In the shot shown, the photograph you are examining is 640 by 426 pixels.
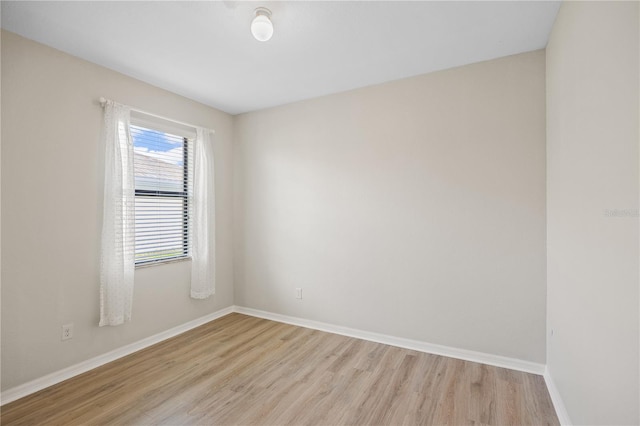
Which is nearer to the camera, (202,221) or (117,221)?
(117,221)

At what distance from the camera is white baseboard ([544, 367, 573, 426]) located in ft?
6.07

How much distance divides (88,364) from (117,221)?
1.24 meters

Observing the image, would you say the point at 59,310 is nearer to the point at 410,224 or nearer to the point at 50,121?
the point at 50,121

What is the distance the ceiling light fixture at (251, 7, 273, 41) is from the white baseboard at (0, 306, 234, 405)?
9.75 ft

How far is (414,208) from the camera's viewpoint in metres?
2.98

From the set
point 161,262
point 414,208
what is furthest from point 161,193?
point 414,208

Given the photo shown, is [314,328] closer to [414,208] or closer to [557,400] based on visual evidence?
[414,208]

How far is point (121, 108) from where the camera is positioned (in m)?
2.80

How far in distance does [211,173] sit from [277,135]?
93 centimetres

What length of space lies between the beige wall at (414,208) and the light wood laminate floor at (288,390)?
16.4 inches

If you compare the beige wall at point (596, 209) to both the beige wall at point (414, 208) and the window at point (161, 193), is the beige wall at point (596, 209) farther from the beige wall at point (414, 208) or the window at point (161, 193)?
the window at point (161, 193)

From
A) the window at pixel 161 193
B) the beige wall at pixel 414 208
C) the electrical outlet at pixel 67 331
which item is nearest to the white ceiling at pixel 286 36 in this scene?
the beige wall at pixel 414 208

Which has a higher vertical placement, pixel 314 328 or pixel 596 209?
pixel 596 209

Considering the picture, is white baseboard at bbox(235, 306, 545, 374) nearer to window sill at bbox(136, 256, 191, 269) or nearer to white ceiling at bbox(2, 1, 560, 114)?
window sill at bbox(136, 256, 191, 269)
